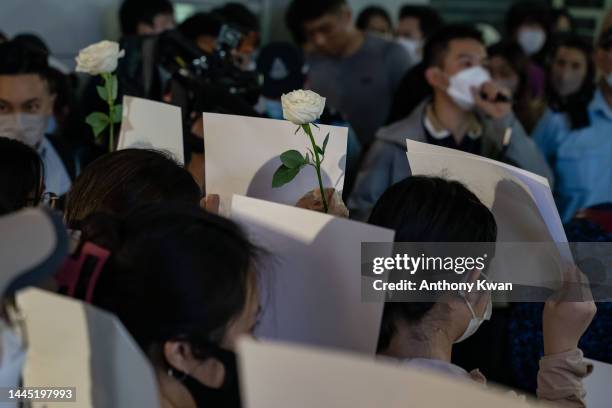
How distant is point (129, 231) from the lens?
1.14 meters

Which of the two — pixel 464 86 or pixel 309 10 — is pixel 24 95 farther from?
pixel 309 10

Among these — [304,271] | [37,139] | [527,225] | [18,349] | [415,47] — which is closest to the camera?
[18,349]

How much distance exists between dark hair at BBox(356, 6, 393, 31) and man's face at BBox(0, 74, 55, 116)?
133 inches

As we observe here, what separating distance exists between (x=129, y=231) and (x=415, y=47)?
467cm

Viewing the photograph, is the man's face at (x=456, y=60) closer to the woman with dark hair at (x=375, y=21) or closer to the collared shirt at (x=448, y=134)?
the collared shirt at (x=448, y=134)

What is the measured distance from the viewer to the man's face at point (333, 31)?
4199 millimetres

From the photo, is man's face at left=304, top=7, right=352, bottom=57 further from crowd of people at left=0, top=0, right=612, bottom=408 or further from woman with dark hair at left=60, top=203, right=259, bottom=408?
woman with dark hair at left=60, top=203, right=259, bottom=408

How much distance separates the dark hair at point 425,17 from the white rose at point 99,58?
3912mm

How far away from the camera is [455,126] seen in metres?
3.04

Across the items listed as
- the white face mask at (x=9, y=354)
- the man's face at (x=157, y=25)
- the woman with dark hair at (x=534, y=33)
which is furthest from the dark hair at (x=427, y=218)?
the woman with dark hair at (x=534, y=33)

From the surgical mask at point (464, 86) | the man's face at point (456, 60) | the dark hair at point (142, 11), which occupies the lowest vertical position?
the surgical mask at point (464, 86)

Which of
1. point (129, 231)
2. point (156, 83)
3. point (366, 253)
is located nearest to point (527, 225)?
point (366, 253)

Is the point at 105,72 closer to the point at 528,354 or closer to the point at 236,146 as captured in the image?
the point at 236,146

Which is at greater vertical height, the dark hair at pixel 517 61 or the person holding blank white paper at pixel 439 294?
the dark hair at pixel 517 61
